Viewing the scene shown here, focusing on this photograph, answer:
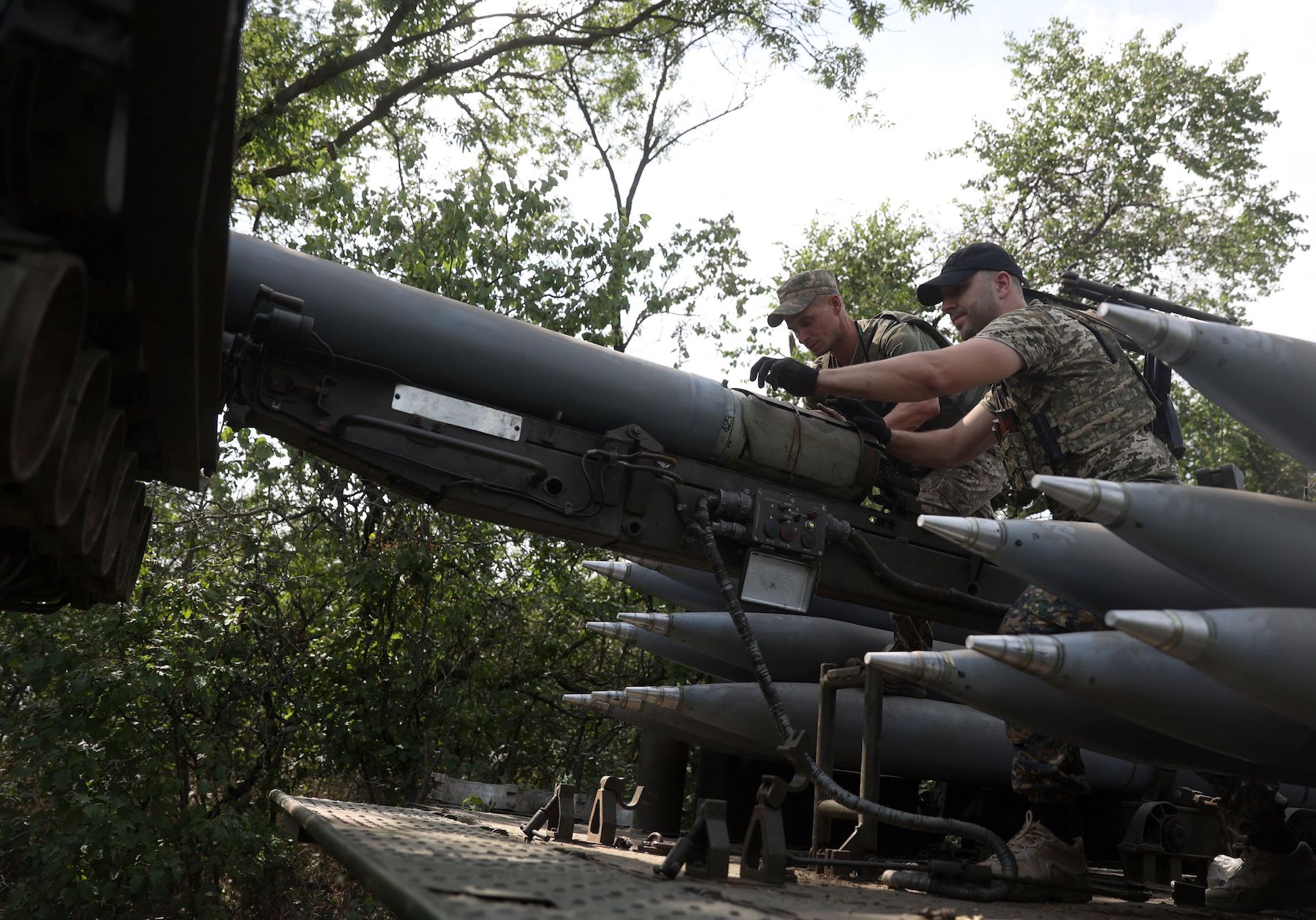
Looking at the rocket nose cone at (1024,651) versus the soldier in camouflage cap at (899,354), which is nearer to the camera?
the rocket nose cone at (1024,651)

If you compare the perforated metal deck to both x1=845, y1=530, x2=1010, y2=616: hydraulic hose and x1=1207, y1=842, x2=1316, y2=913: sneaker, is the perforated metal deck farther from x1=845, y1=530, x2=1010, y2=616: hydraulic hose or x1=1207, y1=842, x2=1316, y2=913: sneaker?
x1=845, y1=530, x2=1010, y2=616: hydraulic hose

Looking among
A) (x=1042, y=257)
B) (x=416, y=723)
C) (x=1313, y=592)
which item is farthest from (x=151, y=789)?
(x=1042, y=257)

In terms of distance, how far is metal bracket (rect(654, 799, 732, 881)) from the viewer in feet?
8.29

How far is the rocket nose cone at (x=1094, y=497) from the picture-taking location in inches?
103

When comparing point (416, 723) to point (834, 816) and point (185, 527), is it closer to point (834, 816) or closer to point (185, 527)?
point (185, 527)

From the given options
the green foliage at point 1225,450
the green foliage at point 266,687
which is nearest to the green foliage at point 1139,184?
the green foliage at point 1225,450

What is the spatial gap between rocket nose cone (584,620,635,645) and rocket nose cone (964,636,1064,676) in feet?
8.74

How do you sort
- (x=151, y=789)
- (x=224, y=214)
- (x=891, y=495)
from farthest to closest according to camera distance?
(x=151, y=789), (x=891, y=495), (x=224, y=214)

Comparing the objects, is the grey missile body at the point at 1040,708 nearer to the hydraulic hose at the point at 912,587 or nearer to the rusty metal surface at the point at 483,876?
the hydraulic hose at the point at 912,587

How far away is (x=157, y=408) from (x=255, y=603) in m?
6.35

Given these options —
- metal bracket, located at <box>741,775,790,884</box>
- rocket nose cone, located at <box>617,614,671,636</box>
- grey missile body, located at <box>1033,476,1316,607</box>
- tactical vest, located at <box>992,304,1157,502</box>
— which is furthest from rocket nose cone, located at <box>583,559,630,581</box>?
grey missile body, located at <box>1033,476,1316,607</box>

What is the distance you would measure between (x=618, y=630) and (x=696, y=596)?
1.33 feet

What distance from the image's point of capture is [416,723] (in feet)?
28.2

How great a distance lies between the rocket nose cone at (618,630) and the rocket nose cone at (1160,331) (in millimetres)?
2960
